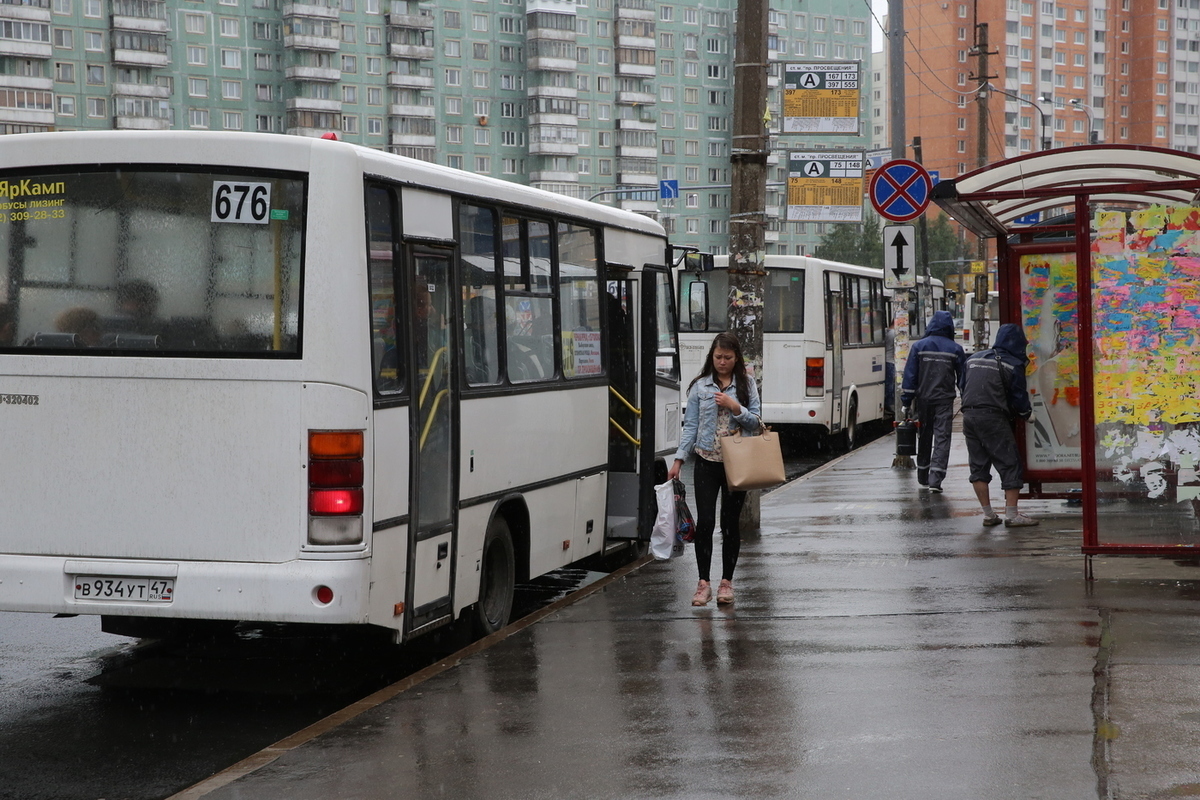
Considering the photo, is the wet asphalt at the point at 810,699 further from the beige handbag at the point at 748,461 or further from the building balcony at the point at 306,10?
the building balcony at the point at 306,10

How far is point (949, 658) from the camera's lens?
756cm

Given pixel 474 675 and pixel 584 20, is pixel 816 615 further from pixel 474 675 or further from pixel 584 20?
pixel 584 20

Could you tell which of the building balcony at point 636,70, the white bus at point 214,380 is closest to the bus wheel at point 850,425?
the white bus at point 214,380

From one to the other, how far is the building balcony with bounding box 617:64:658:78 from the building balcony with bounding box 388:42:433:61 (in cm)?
1499

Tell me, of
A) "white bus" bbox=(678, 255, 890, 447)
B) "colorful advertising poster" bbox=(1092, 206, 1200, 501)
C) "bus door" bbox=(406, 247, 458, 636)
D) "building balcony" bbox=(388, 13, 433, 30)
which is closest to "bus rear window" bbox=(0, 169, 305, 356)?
"bus door" bbox=(406, 247, 458, 636)

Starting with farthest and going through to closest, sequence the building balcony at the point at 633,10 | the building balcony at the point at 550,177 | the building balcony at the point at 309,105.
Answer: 1. the building balcony at the point at 633,10
2. the building balcony at the point at 550,177
3. the building balcony at the point at 309,105

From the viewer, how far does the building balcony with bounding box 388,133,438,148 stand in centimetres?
9238

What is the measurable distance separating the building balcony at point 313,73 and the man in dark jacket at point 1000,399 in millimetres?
78036

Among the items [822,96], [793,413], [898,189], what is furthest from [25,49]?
[898,189]

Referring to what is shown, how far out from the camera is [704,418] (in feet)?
30.8

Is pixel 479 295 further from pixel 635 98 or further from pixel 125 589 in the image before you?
pixel 635 98

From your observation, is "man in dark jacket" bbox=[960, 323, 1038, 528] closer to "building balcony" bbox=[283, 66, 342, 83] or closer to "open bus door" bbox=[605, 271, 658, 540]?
"open bus door" bbox=[605, 271, 658, 540]

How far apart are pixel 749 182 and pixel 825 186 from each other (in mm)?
A: 13660

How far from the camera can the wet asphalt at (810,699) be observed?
558 cm
